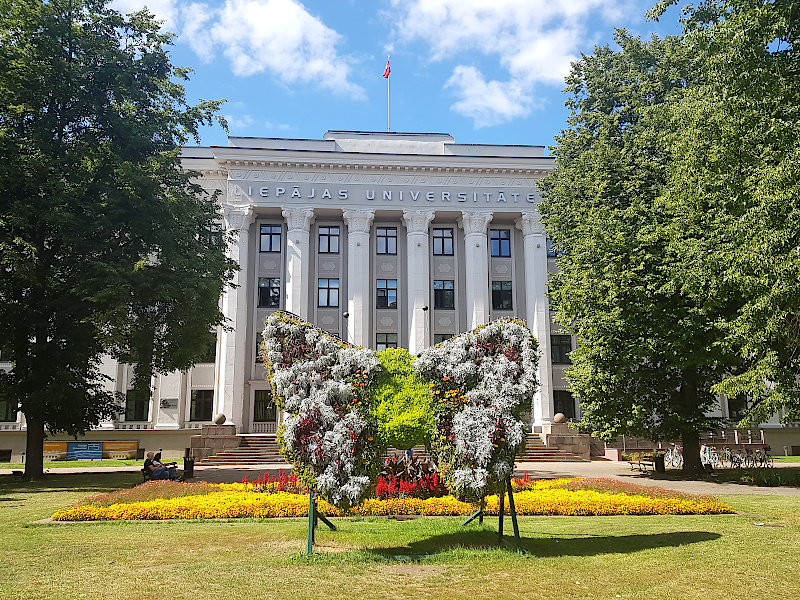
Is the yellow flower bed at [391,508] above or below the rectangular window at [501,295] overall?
below

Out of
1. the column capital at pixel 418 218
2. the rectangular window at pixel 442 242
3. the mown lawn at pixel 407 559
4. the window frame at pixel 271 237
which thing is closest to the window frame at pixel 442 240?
the rectangular window at pixel 442 242

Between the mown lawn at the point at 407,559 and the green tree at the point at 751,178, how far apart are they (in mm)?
5667

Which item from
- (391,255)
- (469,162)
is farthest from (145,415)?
(469,162)

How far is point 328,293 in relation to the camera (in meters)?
44.3

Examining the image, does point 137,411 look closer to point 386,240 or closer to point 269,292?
point 269,292

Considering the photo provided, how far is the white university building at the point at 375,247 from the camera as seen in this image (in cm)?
4253

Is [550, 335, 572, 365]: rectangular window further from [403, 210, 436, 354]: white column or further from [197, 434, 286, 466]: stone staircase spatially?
[197, 434, 286, 466]: stone staircase

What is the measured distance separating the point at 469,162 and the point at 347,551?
37.6 m

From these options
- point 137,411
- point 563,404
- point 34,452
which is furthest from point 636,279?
point 137,411

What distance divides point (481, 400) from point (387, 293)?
113ft

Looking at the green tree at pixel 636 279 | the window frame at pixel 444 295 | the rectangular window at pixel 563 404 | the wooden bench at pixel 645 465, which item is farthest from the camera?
the window frame at pixel 444 295

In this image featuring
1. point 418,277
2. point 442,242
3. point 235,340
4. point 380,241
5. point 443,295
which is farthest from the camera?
point 442,242

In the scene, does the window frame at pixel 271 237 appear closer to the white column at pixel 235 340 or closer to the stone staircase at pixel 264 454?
the white column at pixel 235 340

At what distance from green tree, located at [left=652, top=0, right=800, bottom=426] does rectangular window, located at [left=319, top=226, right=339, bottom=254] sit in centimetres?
2798
